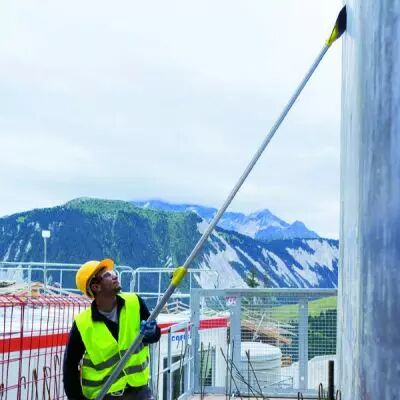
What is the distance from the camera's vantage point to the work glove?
11.6 feet

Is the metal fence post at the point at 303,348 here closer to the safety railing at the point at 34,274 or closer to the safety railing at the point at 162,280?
the safety railing at the point at 162,280

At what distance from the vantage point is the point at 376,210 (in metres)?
1.70

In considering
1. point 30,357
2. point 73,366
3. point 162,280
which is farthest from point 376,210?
point 162,280

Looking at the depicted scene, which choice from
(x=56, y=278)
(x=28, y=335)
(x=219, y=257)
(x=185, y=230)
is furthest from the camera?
(x=185, y=230)

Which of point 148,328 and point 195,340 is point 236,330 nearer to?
point 195,340

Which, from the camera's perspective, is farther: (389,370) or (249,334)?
(249,334)

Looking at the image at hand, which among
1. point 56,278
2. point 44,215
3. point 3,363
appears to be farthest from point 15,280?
point 44,215

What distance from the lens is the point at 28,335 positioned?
6.37 metres

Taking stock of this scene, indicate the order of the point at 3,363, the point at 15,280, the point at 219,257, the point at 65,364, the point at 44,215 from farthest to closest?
1. the point at 44,215
2. the point at 219,257
3. the point at 15,280
4. the point at 3,363
5. the point at 65,364

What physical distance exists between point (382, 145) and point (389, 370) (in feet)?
1.83

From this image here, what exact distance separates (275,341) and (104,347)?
5.09m

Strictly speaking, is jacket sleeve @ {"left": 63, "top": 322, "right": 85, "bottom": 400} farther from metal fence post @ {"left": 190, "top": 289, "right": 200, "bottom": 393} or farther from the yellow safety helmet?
metal fence post @ {"left": 190, "top": 289, "right": 200, "bottom": 393}

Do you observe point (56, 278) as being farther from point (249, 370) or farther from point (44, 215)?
point (44, 215)

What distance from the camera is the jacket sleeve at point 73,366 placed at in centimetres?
377
